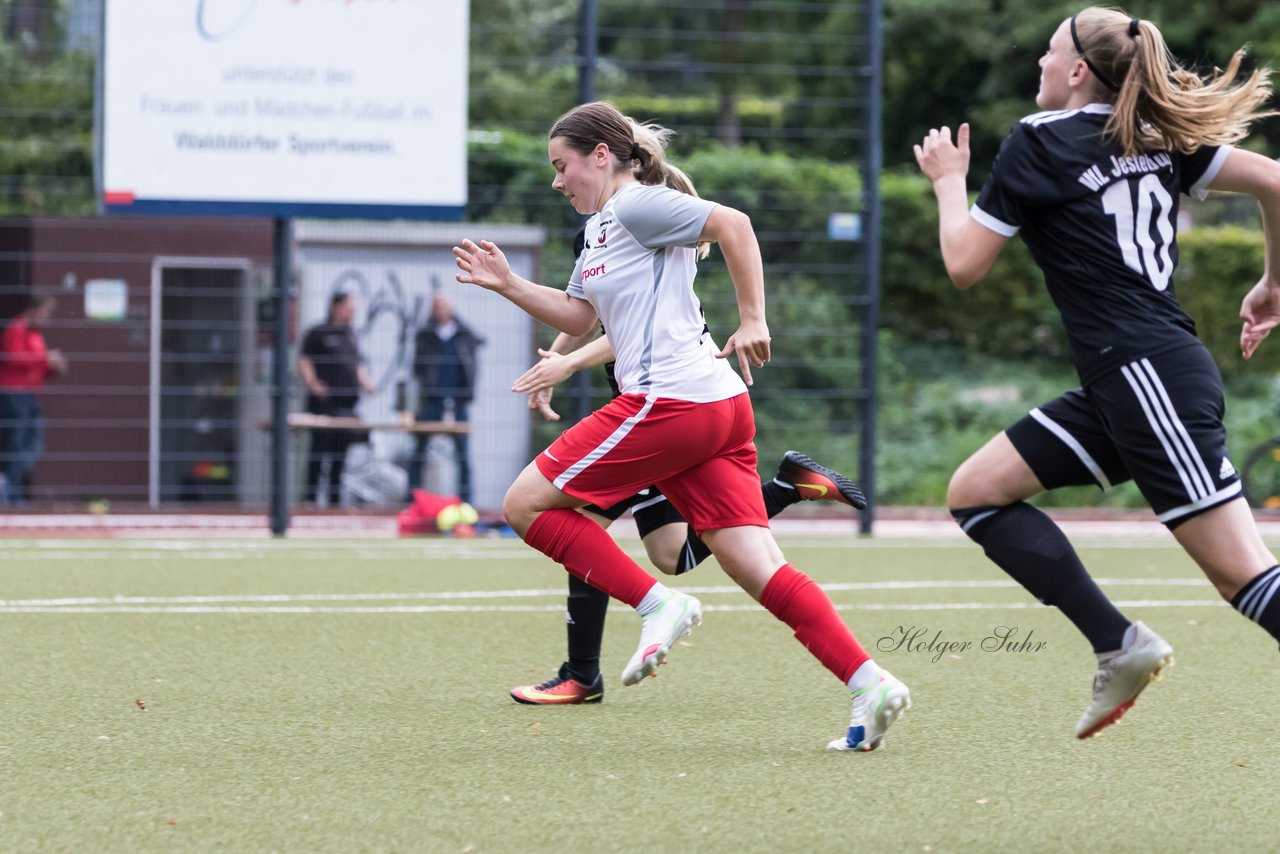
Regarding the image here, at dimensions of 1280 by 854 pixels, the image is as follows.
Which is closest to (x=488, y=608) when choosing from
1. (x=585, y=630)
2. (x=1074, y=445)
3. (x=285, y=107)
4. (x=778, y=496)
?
(x=585, y=630)

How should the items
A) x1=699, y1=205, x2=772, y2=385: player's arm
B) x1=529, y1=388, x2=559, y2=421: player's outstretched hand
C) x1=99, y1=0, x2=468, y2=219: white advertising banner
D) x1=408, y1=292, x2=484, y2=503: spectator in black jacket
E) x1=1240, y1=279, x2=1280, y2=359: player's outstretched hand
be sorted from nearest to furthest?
1. x1=1240, y1=279, x2=1280, y2=359: player's outstretched hand
2. x1=699, y1=205, x2=772, y2=385: player's arm
3. x1=529, y1=388, x2=559, y2=421: player's outstretched hand
4. x1=99, y1=0, x2=468, y2=219: white advertising banner
5. x1=408, y1=292, x2=484, y2=503: spectator in black jacket

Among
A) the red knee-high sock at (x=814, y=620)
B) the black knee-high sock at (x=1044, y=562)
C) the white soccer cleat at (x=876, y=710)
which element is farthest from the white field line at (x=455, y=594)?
the black knee-high sock at (x=1044, y=562)

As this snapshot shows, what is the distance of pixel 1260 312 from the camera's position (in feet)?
14.3

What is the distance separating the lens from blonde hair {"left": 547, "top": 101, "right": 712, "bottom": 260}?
4.97m

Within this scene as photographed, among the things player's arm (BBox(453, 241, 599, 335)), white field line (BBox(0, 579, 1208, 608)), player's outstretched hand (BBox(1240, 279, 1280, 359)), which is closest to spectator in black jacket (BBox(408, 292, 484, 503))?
white field line (BBox(0, 579, 1208, 608))

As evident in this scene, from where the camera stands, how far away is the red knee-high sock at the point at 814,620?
462 cm

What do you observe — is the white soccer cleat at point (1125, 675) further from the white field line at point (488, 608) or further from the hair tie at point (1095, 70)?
the white field line at point (488, 608)

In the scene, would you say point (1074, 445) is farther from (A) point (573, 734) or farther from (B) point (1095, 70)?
(A) point (573, 734)

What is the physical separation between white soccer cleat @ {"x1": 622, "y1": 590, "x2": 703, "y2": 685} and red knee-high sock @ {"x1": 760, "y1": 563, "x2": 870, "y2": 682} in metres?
0.22

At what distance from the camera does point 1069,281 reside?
13.0 feet

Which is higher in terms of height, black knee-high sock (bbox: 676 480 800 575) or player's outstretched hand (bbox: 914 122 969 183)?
player's outstretched hand (bbox: 914 122 969 183)

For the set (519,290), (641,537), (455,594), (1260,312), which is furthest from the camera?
(455,594)

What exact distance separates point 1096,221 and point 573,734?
2052mm

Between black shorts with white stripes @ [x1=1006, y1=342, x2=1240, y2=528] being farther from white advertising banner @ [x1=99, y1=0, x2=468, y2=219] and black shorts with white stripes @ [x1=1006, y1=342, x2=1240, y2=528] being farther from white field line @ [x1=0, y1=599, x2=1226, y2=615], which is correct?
white advertising banner @ [x1=99, y1=0, x2=468, y2=219]
